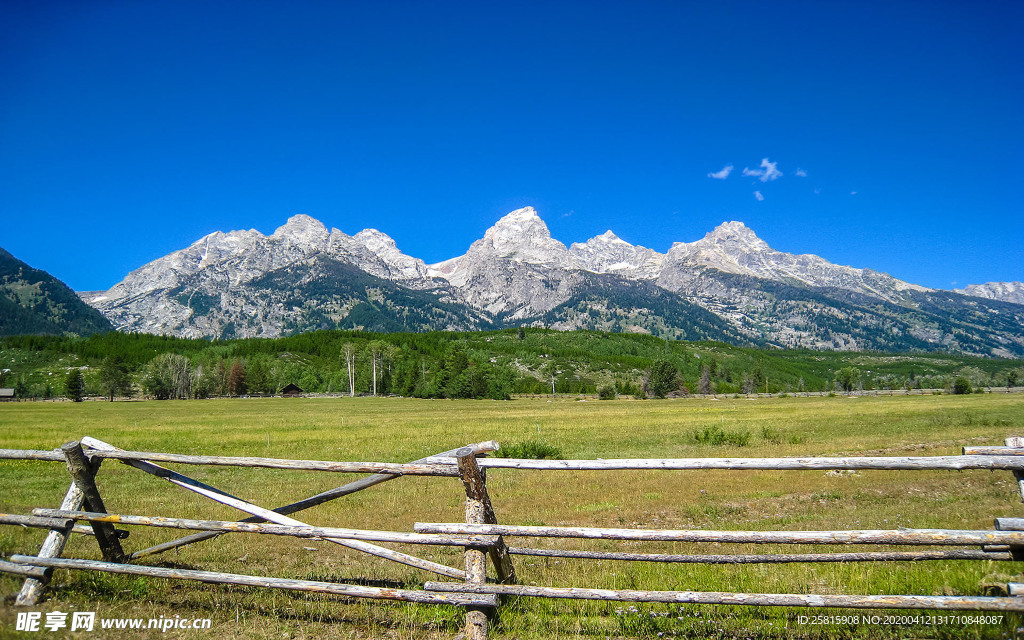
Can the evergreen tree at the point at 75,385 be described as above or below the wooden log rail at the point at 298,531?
below

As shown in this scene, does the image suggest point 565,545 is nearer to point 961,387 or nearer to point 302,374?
point 961,387

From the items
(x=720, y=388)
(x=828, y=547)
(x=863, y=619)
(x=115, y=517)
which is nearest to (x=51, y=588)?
(x=115, y=517)

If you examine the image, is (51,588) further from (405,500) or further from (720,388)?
(720,388)

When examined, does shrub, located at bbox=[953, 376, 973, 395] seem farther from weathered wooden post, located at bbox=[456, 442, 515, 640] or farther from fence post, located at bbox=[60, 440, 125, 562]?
fence post, located at bbox=[60, 440, 125, 562]

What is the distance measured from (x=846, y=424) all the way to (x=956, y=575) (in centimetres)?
4321

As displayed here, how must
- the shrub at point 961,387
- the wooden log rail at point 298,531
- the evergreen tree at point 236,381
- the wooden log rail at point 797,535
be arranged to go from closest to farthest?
1. the wooden log rail at point 797,535
2. the wooden log rail at point 298,531
3. the shrub at point 961,387
4. the evergreen tree at point 236,381

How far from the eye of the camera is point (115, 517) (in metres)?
7.00

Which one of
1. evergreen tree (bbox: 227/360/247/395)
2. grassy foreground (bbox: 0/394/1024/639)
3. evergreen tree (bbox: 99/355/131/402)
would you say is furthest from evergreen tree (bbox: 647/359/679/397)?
evergreen tree (bbox: 99/355/131/402)

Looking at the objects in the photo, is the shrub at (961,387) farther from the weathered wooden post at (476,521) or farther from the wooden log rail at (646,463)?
the weathered wooden post at (476,521)

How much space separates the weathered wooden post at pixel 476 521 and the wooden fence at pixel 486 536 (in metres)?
0.01

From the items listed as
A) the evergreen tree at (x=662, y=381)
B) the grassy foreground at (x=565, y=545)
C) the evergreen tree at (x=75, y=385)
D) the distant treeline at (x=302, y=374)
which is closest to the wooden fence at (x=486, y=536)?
the grassy foreground at (x=565, y=545)

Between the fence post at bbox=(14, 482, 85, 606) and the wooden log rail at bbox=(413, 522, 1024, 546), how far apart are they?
5.01 meters

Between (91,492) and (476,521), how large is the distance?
18.5 feet

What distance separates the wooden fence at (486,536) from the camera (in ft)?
17.5
